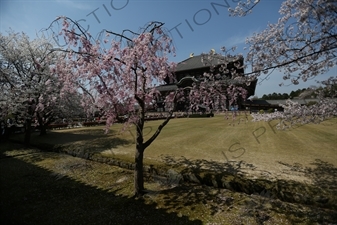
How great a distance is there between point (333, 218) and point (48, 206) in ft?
24.1

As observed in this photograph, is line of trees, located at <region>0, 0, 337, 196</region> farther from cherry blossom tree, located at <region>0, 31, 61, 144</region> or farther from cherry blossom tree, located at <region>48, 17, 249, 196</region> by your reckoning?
cherry blossom tree, located at <region>0, 31, 61, 144</region>

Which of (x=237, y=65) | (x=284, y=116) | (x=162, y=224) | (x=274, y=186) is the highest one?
(x=237, y=65)

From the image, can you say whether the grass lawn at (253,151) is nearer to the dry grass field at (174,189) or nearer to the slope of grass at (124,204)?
the dry grass field at (174,189)

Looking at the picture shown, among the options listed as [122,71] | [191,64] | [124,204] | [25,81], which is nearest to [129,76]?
[122,71]

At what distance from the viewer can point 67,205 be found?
5578 millimetres

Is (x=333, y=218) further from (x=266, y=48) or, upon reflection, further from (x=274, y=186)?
(x=266, y=48)

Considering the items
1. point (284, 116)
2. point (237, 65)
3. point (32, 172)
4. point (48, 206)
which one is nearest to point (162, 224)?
point (48, 206)

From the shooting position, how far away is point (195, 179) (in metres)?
6.46

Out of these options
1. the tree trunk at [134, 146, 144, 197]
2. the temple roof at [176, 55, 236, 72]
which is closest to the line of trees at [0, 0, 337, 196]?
the tree trunk at [134, 146, 144, 197]

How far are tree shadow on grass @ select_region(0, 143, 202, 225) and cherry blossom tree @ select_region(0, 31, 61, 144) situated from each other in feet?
23.9

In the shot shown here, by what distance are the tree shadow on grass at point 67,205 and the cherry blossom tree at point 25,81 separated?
23.9 ft

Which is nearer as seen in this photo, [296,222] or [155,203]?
[296,222]

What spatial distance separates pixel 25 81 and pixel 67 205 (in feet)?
39.8

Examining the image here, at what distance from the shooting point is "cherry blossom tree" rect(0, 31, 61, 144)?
13.1 metres
